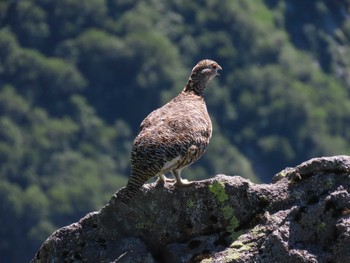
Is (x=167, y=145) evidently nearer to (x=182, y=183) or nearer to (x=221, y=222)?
(x=182, y=183)

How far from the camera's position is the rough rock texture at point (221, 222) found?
1512cm

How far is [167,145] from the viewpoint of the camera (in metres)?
16.3

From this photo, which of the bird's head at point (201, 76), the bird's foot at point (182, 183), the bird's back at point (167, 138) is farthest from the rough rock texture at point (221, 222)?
the bird's head at point (201, 76)

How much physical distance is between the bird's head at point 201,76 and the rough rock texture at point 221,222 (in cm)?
466

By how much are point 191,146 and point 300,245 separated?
2.62 metres

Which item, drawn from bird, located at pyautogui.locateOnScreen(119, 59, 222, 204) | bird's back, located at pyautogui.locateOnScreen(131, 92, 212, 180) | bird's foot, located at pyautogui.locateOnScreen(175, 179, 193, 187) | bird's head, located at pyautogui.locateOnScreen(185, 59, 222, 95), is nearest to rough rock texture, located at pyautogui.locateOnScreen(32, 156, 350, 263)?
bird's foot, located at pyautogui.locateOnScreen(175, 179, 193, 187)

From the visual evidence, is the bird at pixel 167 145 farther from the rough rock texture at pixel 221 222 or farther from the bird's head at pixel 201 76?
the bird's head at pixel 201 76

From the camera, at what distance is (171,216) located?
1595 centimetres

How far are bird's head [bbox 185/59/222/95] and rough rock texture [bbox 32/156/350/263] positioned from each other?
466cm

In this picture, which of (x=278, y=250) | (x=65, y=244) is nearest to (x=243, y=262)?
(x=278, y=250)

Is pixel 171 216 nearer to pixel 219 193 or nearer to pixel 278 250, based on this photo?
pixel 219 193

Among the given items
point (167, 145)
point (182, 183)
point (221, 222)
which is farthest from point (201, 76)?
point (221, 222)

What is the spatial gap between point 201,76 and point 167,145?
196 inches

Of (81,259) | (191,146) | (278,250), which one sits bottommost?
(278,250)
